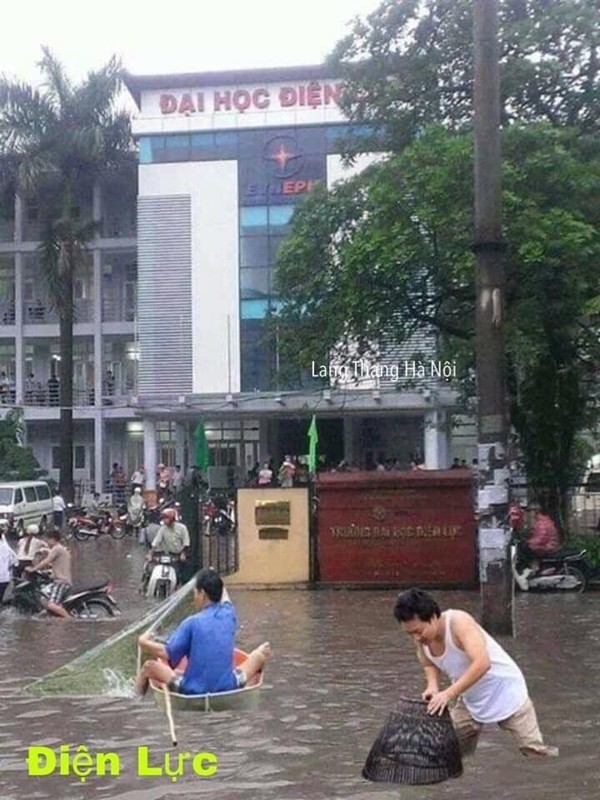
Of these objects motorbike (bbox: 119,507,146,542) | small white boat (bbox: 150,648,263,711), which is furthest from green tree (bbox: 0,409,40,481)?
small white boat (bbox: 150,648,263,711)

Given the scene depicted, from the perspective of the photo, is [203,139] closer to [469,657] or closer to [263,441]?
[263,441]

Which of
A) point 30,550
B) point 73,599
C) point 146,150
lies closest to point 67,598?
point 73,599

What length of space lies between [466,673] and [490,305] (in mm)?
7639

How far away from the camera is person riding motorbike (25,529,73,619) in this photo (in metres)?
17.4

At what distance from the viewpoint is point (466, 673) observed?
622cm

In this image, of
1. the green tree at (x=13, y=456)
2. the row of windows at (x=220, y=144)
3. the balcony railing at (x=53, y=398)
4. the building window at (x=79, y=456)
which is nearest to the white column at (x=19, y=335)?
the balcony railing at (x=53, y=398)

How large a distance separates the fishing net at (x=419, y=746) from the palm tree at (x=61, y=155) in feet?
122

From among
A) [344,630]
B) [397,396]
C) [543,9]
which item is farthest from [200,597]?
[397,396]

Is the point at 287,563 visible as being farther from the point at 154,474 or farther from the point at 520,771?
the point at 154,474

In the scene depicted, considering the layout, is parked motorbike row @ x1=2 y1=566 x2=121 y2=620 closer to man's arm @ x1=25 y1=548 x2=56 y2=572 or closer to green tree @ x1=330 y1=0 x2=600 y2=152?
man's arm @ x1=25 y1=548 x2=56 y2=572

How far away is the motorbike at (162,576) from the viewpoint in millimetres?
19531

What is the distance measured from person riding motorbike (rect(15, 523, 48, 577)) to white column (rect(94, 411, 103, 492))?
2882 cm

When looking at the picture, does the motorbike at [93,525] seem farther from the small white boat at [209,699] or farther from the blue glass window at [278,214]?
the small white boat at [209,699]

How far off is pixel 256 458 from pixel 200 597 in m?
39.6
